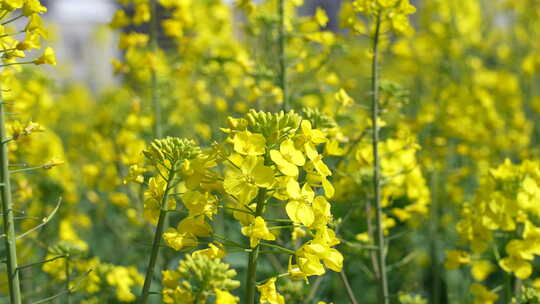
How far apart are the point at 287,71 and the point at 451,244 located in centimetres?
200

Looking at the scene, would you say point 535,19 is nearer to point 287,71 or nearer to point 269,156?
point 287,71

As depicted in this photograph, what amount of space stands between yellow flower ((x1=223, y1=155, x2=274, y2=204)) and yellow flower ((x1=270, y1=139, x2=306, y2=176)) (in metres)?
0.04

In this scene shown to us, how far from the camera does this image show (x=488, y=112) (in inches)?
185

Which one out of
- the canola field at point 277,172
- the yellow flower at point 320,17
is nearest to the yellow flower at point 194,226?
the canola field at point 277,172

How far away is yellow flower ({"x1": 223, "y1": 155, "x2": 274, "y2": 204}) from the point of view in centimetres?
144

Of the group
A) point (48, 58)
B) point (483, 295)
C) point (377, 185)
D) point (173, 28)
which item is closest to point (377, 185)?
point (377, 185)

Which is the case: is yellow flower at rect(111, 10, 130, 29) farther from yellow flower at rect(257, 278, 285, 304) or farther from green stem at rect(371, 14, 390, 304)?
yellow flower at rect(257, 278, 285, 304)

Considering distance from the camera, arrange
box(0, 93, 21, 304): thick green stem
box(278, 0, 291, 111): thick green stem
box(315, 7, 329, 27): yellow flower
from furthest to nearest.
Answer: box(315, 7, 329, 27): yellow flower
box(278, 0, 291, 111): thick green stem
box(0, 93, 21, 304): thick green stem

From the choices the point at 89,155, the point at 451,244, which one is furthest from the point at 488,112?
the point at 89,155

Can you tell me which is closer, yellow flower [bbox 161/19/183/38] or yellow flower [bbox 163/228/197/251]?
yellow flower [bbox 163/228/197/251]

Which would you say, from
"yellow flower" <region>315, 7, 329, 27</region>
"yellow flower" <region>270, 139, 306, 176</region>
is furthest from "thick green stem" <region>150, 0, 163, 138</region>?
"yellow flower" <region>270, 139, 306, 176</region>

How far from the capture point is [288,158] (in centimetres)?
146

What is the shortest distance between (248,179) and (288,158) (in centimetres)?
12

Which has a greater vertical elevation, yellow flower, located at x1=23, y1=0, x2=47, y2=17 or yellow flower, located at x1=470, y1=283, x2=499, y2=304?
yellow flower, located at x1=23, y1=0, x2=47, y2=17
